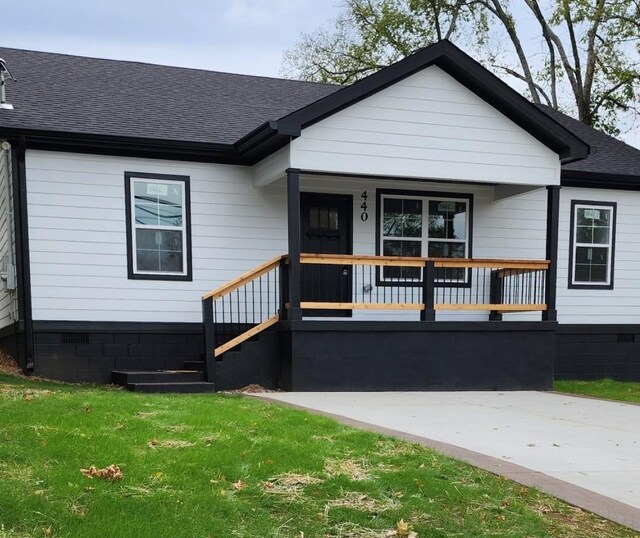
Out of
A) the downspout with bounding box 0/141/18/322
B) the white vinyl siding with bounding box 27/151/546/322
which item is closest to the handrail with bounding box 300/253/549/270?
the white vinyl siding with bounding box 27/151/546/322

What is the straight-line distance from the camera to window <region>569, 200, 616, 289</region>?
1138cm

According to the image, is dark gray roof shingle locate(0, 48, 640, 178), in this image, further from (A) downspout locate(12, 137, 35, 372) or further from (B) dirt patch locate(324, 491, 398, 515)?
(B) dirt patch locate(324, 491, 398, 515)

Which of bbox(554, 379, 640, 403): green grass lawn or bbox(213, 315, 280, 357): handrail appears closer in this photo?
bbox(213, 315, 280, 357): handrail

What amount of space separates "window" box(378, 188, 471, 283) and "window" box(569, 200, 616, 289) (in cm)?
220

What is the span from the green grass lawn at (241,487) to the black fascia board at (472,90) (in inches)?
196

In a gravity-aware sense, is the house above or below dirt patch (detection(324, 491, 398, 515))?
above

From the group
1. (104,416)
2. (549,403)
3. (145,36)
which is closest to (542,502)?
(104,416)

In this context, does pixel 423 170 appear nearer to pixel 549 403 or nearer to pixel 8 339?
pixel 549 403

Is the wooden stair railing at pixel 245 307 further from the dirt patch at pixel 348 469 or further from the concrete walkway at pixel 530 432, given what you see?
the dirt patch at pixel 348 469

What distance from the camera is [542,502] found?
3480 millimetres

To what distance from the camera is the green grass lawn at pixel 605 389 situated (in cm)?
892

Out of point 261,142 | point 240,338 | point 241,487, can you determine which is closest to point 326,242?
point 261,142

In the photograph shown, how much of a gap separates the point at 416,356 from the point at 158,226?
13.7ft

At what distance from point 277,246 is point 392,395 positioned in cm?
305
